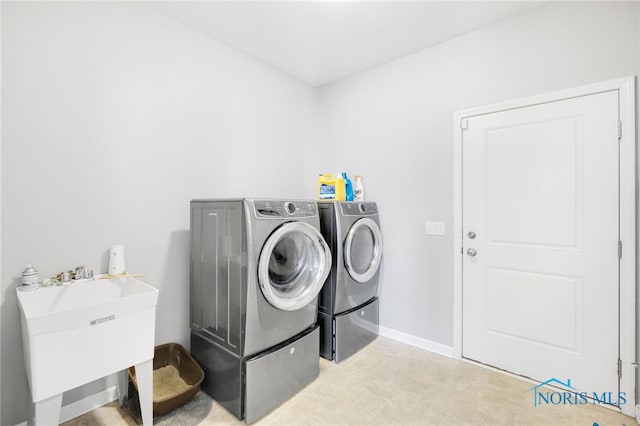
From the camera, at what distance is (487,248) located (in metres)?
2.25

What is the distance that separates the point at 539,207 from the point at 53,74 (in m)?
3.09

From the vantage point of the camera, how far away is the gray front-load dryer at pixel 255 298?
166cm

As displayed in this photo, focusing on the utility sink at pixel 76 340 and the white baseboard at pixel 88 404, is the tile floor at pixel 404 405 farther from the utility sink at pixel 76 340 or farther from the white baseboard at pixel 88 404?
the utility sink at pixel 76 340

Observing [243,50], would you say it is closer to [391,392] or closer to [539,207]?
[539,207]

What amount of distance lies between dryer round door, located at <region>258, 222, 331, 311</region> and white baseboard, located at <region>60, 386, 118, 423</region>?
3.97 feet

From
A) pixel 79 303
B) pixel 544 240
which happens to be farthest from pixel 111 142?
pixel 544 240

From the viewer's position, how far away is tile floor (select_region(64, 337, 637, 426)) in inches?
66.6

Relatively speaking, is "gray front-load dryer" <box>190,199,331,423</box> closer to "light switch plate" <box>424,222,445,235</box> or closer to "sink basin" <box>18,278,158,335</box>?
"sink basin" <box>18,278,158,335</box>

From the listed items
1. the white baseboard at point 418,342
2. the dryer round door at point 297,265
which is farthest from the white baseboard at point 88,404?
the white baseboard at point 418,342

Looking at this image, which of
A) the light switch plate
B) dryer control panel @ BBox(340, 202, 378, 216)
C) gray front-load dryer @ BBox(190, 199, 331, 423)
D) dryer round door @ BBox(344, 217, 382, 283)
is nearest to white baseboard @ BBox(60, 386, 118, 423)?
gray front-load dryer @ BBox(190, 199, 331, 423)

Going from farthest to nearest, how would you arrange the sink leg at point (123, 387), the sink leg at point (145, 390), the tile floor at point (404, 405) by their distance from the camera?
1. the sink leg at point (123, 387)
2. the tile floor at point (404, 405)
3. the sink leg at point (145, 390)

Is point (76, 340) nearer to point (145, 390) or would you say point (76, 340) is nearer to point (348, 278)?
point (145, 390)

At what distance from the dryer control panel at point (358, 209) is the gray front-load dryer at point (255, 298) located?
44 cm

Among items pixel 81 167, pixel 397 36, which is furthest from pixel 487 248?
pixel 81 167
